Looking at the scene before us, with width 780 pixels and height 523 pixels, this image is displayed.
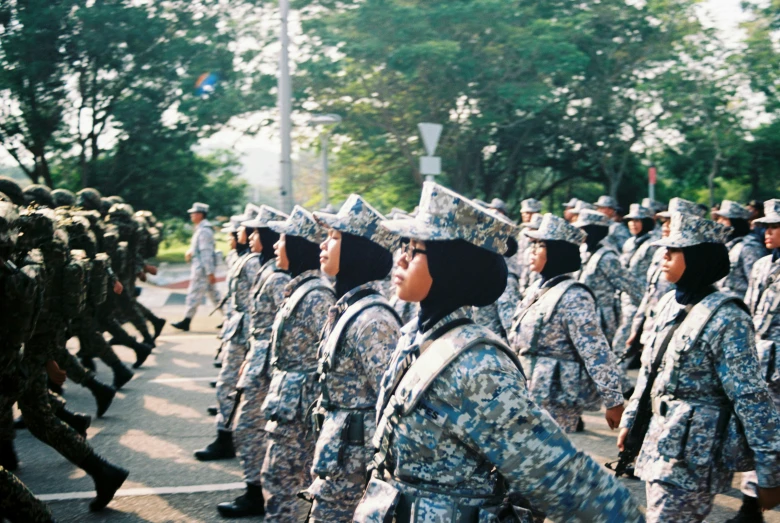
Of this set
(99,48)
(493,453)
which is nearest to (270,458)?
(493,453)

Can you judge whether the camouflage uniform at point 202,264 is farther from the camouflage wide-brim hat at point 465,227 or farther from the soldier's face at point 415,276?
the camouflage wide-brim hat at point 465,227

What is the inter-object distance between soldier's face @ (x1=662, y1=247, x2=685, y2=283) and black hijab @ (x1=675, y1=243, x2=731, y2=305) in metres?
0.02

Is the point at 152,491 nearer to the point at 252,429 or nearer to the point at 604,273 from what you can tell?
the point at 252,429

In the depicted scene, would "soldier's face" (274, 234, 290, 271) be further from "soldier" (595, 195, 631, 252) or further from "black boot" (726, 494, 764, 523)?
"soldier" (595, 195, 631, 252)

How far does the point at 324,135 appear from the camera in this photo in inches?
854

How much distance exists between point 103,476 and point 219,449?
1.51 metres

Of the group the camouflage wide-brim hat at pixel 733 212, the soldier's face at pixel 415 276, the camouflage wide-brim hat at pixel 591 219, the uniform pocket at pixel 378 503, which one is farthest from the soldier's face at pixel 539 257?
the camouflage wide-brim hat at pixel 733 212

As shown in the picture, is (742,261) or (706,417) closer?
(706,417)

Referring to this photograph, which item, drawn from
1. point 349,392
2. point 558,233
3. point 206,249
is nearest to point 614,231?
point 206,249

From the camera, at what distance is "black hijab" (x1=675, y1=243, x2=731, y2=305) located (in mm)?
4410

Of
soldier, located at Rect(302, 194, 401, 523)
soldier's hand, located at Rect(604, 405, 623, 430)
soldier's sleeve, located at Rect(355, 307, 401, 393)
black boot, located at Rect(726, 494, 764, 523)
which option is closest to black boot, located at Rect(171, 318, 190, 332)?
soldier's hand, located at Rect(604, 405, 623, 430)

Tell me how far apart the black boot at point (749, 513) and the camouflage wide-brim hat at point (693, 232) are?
1930 mm

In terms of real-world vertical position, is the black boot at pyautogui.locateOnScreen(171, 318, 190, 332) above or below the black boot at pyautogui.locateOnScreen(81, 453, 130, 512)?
below

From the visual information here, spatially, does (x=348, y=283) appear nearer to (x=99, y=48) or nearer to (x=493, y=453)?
(x=493, y=453)
